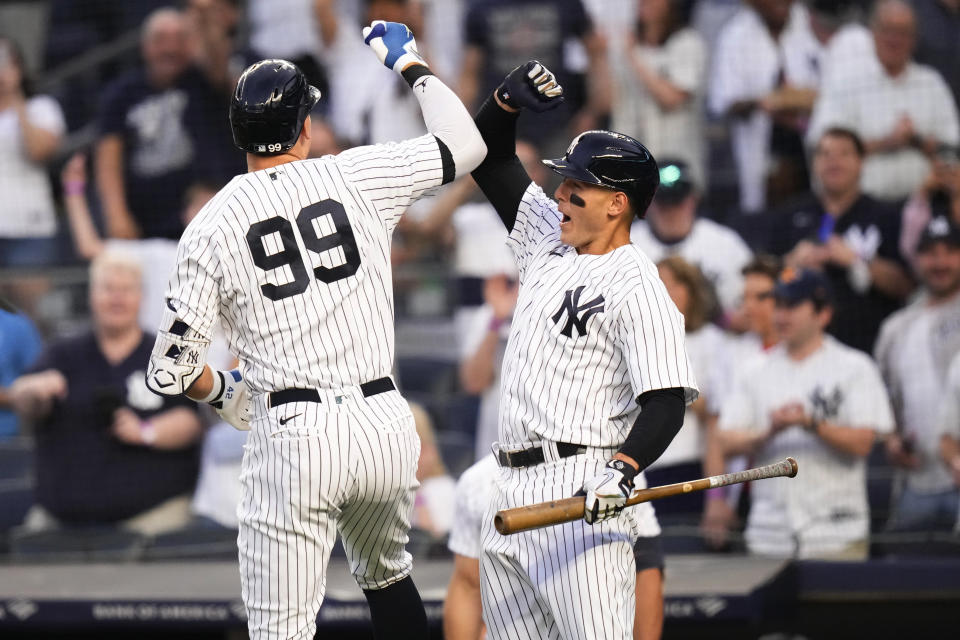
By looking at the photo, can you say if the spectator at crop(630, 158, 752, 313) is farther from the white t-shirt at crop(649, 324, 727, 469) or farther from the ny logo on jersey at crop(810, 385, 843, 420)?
the ny logo on jersey at crop(810, 385, 843, 420)

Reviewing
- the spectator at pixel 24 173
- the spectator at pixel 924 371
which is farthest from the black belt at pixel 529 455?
the spectator at pixel 24 173

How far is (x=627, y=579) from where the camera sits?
3305 millimetres

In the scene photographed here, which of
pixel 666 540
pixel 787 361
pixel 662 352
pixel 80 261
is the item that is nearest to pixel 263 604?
pixel 662 352

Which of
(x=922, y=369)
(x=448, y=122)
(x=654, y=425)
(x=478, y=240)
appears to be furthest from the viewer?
(x=478, y=240)

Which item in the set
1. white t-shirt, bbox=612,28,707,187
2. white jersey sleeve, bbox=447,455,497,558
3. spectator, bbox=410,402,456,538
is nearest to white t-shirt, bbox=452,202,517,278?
white t-shirt, bbox=612,28,707,187

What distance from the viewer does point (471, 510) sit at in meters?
4.05

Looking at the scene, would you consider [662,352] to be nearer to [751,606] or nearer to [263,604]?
[263,604]

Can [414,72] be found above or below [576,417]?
above

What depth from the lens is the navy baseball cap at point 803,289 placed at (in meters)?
5.29

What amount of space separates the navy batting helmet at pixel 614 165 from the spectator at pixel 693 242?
255 centimetres

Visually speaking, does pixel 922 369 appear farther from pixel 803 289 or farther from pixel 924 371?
pixel 803 289

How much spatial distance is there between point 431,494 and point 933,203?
94.8 inches

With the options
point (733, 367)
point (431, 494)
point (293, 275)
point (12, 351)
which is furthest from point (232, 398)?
point (12, 351)

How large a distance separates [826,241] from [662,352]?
295 centimetres
